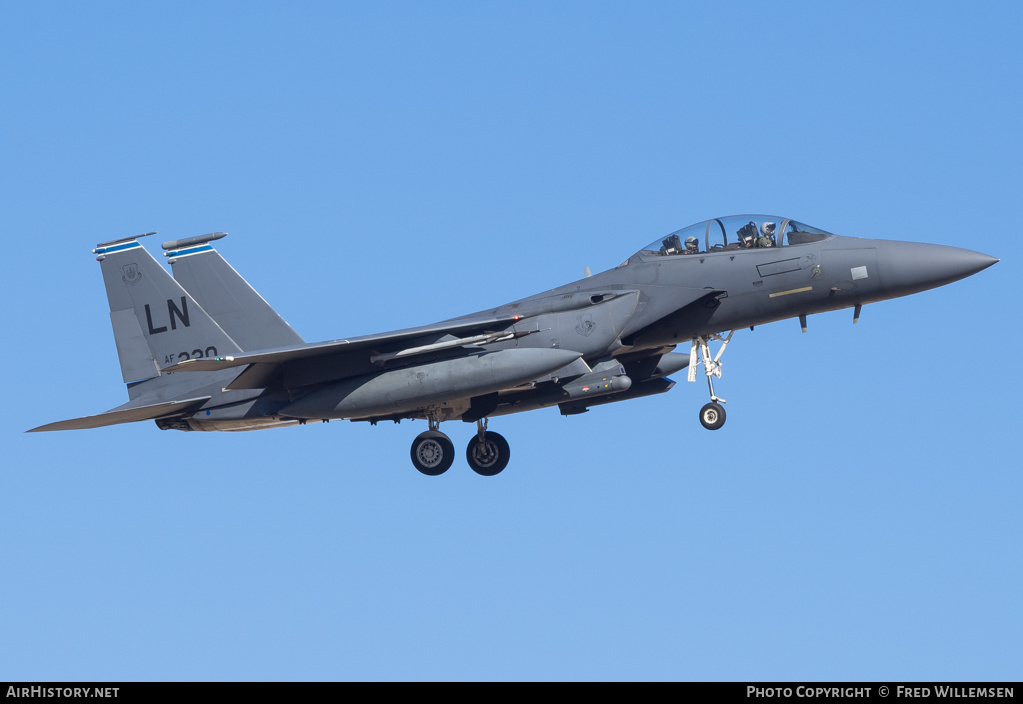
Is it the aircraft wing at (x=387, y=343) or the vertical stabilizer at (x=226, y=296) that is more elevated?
the vertical stabilizer at (x=226, y=296)

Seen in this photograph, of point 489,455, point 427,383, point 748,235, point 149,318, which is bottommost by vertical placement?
point 489,455

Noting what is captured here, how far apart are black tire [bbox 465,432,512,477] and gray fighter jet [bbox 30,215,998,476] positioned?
3 centimetres

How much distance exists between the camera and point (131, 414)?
20.3 metres

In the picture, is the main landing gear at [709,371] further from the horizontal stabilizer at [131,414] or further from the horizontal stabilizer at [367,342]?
the horizontal stabilizer at [131,414]

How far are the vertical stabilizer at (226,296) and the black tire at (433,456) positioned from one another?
288 centimetres

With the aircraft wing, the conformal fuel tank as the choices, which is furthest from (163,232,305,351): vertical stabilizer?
the conformal fuel tank

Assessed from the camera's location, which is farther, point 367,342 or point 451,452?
→ point 451,452

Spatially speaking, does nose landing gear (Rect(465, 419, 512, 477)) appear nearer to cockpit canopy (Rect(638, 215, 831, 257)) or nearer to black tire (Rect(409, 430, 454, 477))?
black tire (Rect(409, 430, 454, 477))

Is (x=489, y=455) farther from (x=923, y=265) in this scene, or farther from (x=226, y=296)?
(x=923, y=265)

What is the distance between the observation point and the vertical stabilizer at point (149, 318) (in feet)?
69.1

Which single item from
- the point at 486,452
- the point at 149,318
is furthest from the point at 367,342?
the point at 149,318

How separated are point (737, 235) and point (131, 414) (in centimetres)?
1020

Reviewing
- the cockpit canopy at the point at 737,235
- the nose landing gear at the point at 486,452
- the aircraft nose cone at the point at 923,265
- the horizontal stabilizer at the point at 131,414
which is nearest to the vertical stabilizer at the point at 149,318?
the horizontal stabilizer at the point at 131,414
